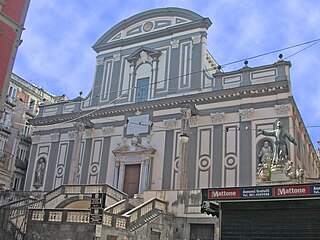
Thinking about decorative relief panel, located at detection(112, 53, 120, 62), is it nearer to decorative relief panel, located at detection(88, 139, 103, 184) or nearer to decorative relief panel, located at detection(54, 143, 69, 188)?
decorative relief panel, located at detection(88, 139, 103, 184)

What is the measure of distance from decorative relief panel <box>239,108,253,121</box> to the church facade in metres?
0.06

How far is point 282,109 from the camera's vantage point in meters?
25.3

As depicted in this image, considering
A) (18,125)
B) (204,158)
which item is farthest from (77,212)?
(18,125)

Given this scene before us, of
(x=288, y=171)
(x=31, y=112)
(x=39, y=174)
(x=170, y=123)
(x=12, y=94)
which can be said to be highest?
(x=12, y=94)

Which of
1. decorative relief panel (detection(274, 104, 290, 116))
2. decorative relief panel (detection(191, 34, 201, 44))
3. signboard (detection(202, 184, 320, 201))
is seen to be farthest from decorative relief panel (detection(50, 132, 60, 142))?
signboard (detection(202, 184, 320, 201))

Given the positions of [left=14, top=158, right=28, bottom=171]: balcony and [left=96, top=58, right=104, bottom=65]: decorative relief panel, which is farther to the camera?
[left=14, top=158, right=28, bottom=171]: balcony

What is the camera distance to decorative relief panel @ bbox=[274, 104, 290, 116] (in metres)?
25.2

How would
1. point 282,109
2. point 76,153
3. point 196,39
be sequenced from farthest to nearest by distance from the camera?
point 76,153 → point 196,39 → point 282,109

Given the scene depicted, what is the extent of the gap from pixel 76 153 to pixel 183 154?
901cm

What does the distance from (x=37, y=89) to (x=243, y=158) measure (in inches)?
943

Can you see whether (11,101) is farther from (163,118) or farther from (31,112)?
(163,118)

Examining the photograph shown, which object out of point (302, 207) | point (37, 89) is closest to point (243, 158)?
point (302, 207)

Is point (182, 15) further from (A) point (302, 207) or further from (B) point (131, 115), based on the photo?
(A) point (302, 207)

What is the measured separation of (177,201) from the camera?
70.8 feet
